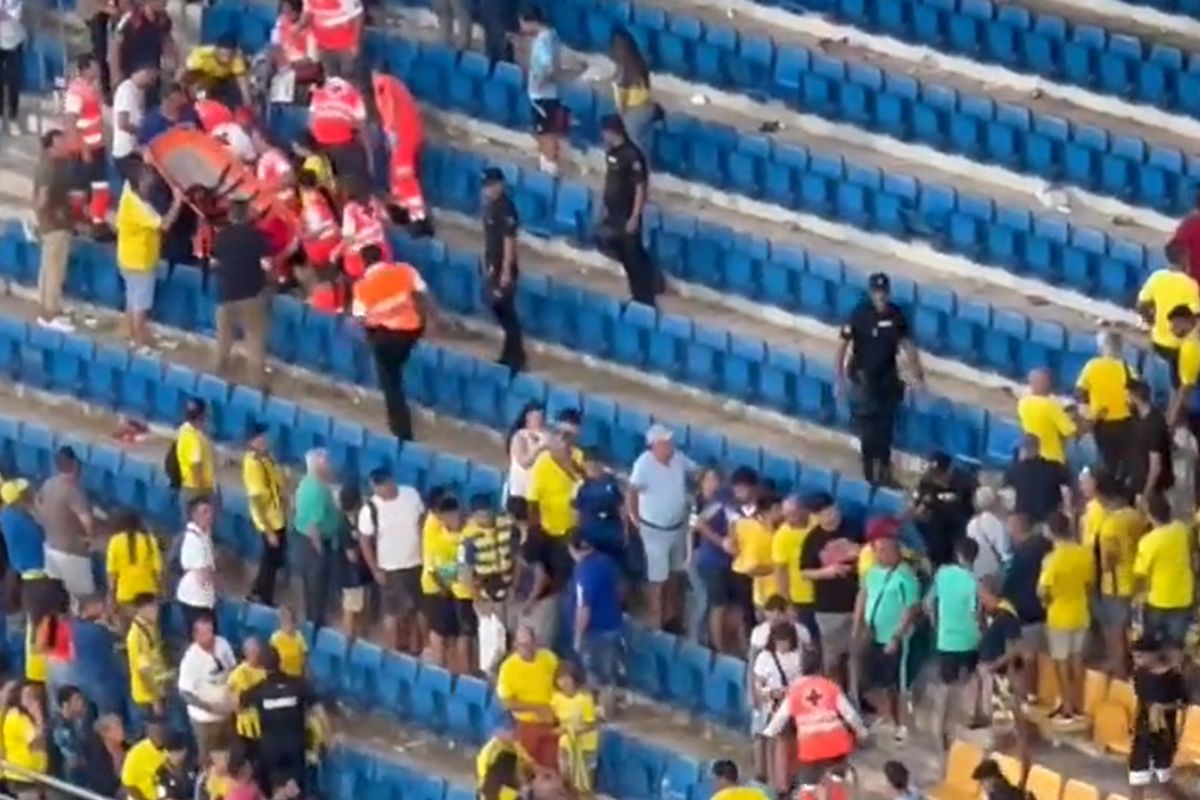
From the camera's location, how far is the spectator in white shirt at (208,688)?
69.7 ft

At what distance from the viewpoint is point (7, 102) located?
86.0 feet

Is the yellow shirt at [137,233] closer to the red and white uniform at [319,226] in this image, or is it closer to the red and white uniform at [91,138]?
the red and white uniform at [91,138]

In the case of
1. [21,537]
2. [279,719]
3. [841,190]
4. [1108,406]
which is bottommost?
[21,537]

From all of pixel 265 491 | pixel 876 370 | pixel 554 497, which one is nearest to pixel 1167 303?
pixel 876 370

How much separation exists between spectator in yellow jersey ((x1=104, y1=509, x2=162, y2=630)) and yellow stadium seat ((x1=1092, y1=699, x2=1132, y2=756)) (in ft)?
16.7

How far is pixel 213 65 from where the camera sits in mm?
24766

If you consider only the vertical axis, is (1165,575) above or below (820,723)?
above

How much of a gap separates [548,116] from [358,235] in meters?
1.84

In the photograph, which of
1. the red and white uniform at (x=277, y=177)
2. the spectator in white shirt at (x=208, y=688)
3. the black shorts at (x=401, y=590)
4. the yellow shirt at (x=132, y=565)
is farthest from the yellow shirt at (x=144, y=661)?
the red and white uniform at (x=277, y=177)

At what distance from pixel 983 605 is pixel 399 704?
350cm

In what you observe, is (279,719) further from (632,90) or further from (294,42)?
(294,42)

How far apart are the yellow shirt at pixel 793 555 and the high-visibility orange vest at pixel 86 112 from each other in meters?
5.74

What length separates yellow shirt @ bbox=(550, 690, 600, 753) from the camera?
20438mm

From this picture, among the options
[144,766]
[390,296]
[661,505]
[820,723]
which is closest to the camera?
[820,723]
